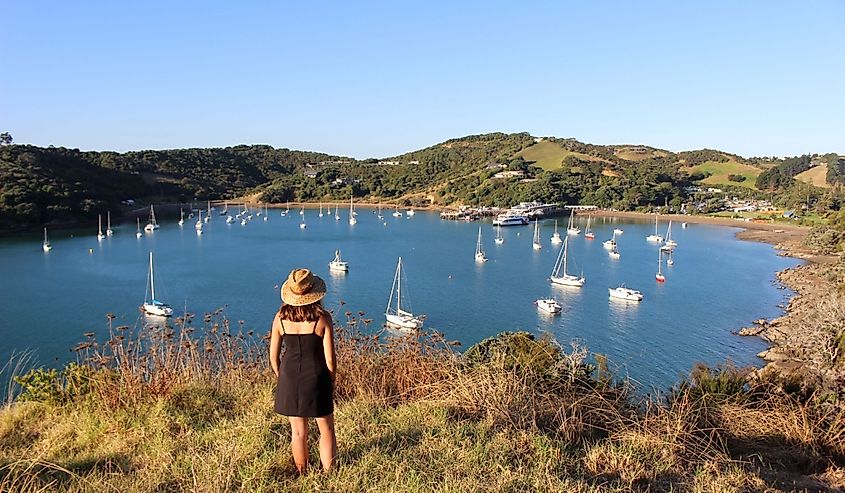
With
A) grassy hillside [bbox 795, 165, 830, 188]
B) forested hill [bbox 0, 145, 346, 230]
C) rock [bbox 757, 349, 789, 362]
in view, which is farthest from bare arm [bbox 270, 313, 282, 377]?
grassy hillside [bbox 795, 165, 830, 188]

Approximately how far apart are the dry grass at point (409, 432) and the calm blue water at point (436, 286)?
12293mm

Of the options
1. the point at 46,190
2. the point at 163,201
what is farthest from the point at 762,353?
the point at 163,201

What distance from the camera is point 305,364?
2.91 meters

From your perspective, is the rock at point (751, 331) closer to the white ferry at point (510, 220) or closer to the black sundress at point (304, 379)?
the black sundress at point (304, 379)

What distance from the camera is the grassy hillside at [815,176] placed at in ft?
274

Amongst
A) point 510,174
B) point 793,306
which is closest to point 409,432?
point 793,306

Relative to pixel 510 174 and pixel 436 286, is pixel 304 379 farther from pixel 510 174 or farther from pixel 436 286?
pixel 510 174

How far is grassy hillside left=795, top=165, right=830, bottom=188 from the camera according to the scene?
83.5 m

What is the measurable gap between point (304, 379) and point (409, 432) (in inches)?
31.3

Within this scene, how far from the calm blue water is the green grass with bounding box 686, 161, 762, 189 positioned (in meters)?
45.6

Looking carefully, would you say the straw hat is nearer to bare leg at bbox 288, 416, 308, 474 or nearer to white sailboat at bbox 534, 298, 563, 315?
Answer: bare leg at bbox 288, 416, 308, 474

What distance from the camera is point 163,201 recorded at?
73.9 metres

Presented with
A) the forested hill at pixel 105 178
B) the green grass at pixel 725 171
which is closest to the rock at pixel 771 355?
the forested hill at pixel 105 178

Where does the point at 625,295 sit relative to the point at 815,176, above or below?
below
